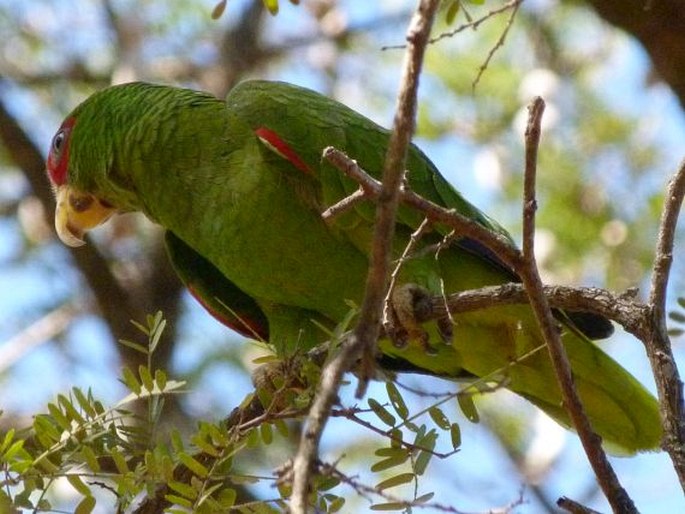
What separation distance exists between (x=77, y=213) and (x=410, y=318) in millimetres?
1368

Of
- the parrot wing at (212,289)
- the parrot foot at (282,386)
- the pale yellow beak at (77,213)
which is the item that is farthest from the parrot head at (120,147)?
the parrot foot at (282,386)

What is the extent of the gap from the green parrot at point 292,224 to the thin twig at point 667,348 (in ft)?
2.82

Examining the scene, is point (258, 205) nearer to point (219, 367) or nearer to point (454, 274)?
point (454, 274)

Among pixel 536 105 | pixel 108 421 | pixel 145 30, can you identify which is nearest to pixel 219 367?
pixel 145 30

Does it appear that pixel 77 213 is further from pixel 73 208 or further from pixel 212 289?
pixel 212 289

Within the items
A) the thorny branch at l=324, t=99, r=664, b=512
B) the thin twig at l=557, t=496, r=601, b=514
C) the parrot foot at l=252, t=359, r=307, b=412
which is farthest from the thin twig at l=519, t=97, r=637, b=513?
the parrot foot at l=252, t=359, r=307, b=412

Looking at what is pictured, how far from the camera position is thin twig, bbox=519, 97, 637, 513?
53.3 inches

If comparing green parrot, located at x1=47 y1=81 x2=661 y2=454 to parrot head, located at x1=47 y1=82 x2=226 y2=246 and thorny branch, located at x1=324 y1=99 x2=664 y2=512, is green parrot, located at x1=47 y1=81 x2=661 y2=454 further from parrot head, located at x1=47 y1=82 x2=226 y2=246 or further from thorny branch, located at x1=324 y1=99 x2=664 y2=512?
thorny branch, located at x1=324 y1=99 x2=664 y2=512

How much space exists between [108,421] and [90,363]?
4099mm

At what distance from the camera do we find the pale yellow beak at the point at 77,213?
121 inches

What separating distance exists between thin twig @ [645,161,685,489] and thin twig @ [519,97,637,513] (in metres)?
0.09

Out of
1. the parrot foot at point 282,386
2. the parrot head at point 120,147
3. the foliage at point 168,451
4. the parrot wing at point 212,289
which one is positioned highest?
the parrot head at point 120,147

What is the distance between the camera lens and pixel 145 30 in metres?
5.60

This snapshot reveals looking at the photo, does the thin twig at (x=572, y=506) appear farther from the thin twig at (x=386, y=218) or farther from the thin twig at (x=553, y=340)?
the thin twig at (x=386, y=218)
